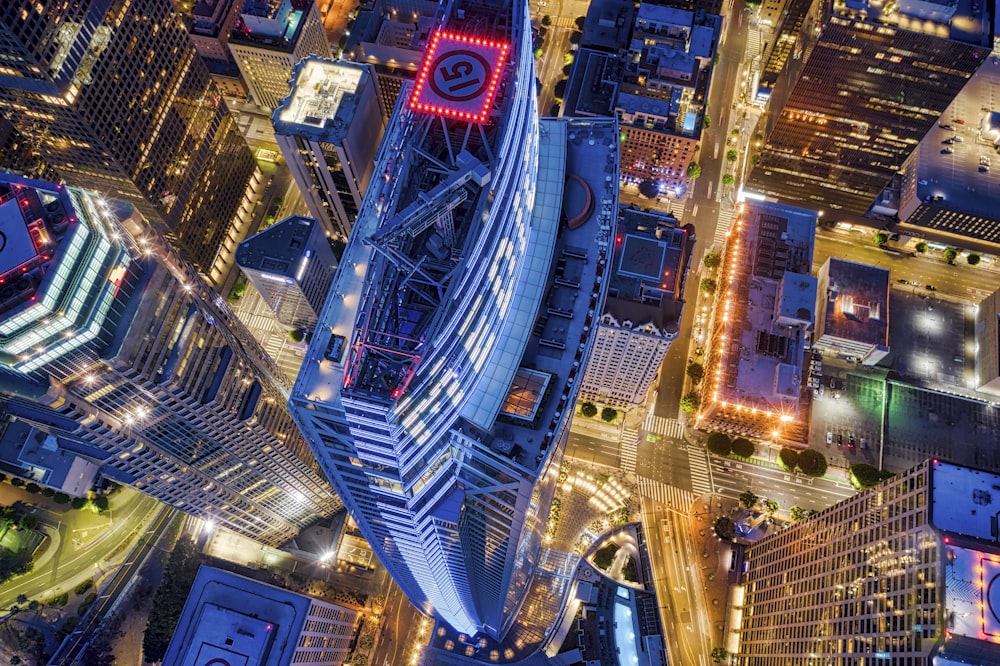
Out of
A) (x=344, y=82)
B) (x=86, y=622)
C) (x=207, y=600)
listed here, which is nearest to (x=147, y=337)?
(x=207, y=600)

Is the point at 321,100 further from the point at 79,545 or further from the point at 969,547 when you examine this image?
the point at 969,547

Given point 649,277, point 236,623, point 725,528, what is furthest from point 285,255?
point 725,528

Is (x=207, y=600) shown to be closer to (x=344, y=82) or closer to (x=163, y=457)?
(x=163, y=457)

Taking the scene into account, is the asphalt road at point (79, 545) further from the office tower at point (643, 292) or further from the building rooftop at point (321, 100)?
the office tower at point (643, 292)

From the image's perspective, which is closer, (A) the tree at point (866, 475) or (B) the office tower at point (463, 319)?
(B) the office tower at point (463, 319)

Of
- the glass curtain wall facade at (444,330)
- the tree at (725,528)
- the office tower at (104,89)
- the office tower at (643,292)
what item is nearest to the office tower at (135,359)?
the glass curtain wall facade at (444,330)

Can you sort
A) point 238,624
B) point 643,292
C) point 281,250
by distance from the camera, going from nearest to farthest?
point 238,624 < point 643,292 < point 281,250
